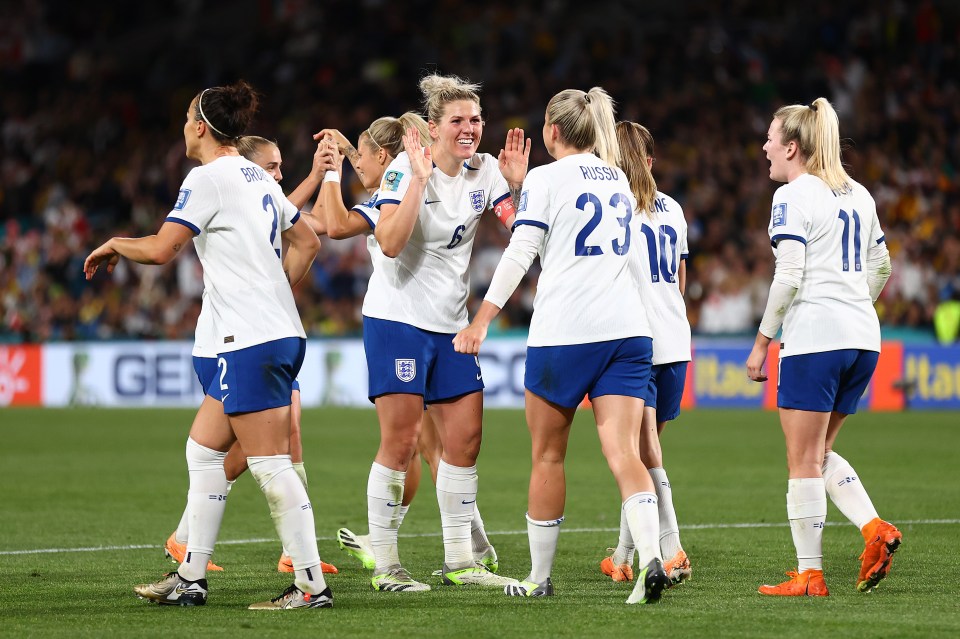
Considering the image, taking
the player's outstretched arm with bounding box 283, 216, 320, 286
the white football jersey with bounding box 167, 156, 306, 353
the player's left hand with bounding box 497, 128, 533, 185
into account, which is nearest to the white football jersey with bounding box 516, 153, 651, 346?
the player's left hand with bounding box 497, 128, 533, 185

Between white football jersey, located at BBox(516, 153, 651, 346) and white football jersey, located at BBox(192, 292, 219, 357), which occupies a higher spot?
white football jersey, located at BBox(516, 153, 651, 346)

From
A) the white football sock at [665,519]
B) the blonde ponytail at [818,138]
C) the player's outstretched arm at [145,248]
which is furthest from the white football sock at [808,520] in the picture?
the player's outstretched arm at [145,248]

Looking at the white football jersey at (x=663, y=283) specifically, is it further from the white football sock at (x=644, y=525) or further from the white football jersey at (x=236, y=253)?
the white football jersey at (x=236, y=253)

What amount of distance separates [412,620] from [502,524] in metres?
3.78

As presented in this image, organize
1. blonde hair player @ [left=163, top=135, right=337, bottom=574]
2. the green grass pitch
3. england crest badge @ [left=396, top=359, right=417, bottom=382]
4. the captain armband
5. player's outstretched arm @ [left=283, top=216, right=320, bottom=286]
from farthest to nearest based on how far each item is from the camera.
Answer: the captain armband < england crest badge @ [left=396, top=359, right=417, bottom=382] < blonde hair player @ [left=163, top=135, right=337, bottom=574] < player's outstretched arm @ [left=283, top=216, right=320, bottom=286] < the green grass pitch

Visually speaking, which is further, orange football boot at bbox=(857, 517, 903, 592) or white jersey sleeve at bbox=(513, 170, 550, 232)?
orange football boot at bbox=(857, 517, 903, 592)

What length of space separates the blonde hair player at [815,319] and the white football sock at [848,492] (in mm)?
148

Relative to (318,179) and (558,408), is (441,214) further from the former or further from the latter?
(558,408)

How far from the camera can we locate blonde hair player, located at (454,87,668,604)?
6.23m

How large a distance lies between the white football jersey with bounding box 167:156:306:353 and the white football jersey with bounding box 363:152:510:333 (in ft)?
2.84

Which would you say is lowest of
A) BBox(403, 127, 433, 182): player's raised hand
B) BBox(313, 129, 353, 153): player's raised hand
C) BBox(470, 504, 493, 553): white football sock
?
BBox(470, 504, 493, 553): white football sock

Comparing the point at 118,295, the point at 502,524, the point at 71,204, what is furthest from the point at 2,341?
the point at 502,524

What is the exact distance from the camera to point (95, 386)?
2338 cm

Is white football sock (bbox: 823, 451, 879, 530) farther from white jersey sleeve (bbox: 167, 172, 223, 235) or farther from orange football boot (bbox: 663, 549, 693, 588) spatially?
white jersey sleeve (bbox: 167, 172, 223, 235)
